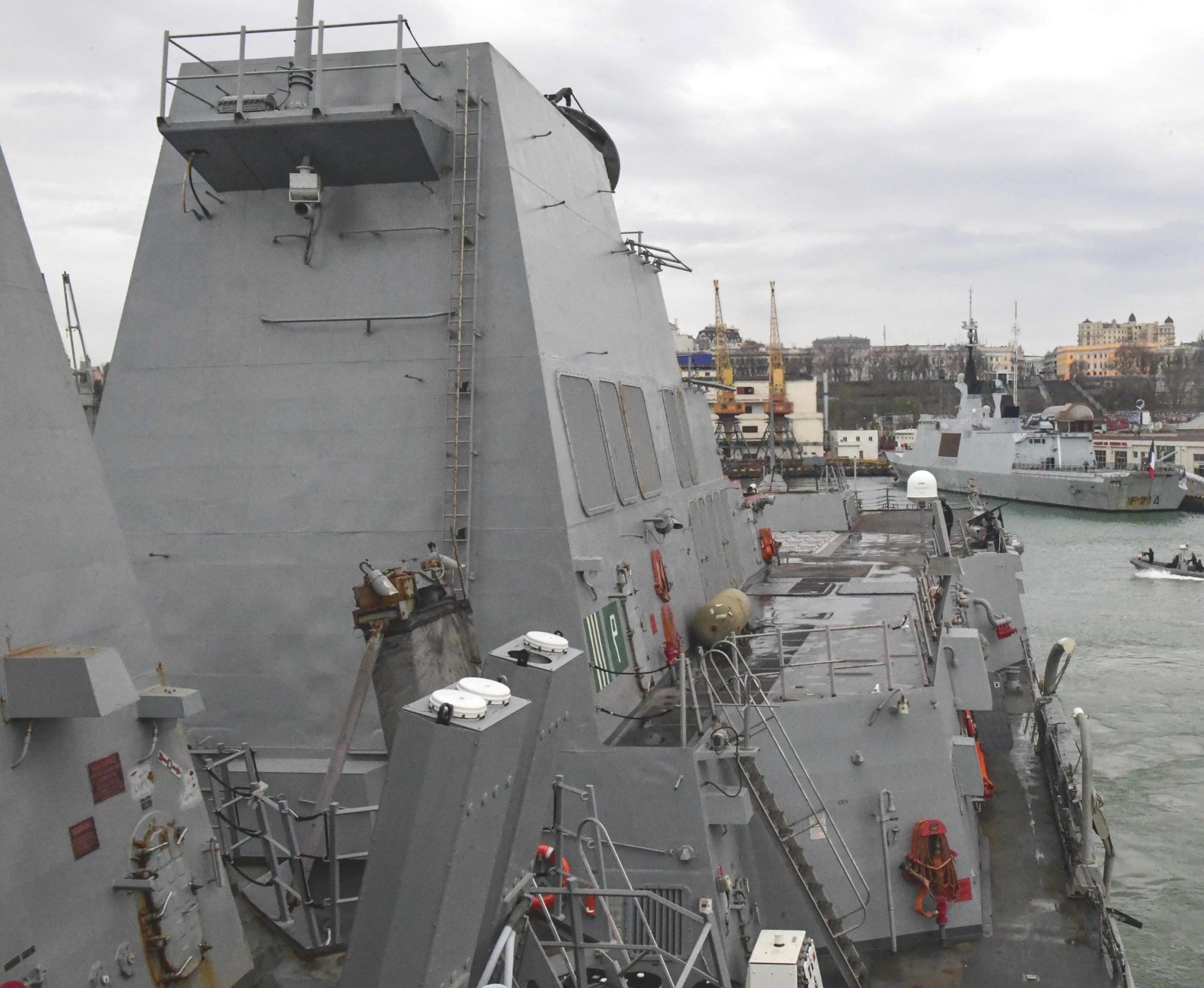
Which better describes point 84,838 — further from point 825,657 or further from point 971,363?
point 971,363

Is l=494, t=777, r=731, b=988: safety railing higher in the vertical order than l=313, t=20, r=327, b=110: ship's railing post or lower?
lower

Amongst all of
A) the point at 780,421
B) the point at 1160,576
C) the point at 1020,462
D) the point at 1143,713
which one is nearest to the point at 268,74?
the point at 1143,713

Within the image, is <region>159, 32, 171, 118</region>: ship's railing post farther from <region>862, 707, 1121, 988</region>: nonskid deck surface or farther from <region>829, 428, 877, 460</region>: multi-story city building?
<region>829, 428, 877, 460</region>: multi-story city building

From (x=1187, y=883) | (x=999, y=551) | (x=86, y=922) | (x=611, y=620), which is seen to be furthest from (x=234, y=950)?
(x=999, y=551)

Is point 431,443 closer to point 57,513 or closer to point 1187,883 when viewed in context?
point 57,513

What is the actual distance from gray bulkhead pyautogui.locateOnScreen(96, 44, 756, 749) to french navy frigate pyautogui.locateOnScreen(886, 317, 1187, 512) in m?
51.5

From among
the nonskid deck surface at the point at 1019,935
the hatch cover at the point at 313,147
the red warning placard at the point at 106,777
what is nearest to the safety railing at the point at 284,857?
the red warning placard at the point at 106,777

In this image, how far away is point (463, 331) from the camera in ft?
30.1

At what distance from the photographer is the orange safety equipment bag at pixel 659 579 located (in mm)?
10766

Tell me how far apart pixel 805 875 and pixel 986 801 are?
681cm

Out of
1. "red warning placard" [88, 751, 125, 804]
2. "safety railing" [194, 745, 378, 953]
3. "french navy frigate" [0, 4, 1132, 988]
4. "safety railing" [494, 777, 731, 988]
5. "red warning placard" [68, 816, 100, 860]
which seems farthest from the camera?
"french navy frigate" [0, 4, 1132, 988]

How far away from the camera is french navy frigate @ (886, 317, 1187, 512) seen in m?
60.3

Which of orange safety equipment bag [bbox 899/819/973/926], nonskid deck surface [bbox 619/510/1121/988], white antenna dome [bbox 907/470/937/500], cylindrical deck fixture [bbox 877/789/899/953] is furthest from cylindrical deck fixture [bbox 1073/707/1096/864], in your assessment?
white antenna dome [bbox 907/470/937/500]

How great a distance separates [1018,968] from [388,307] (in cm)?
762
